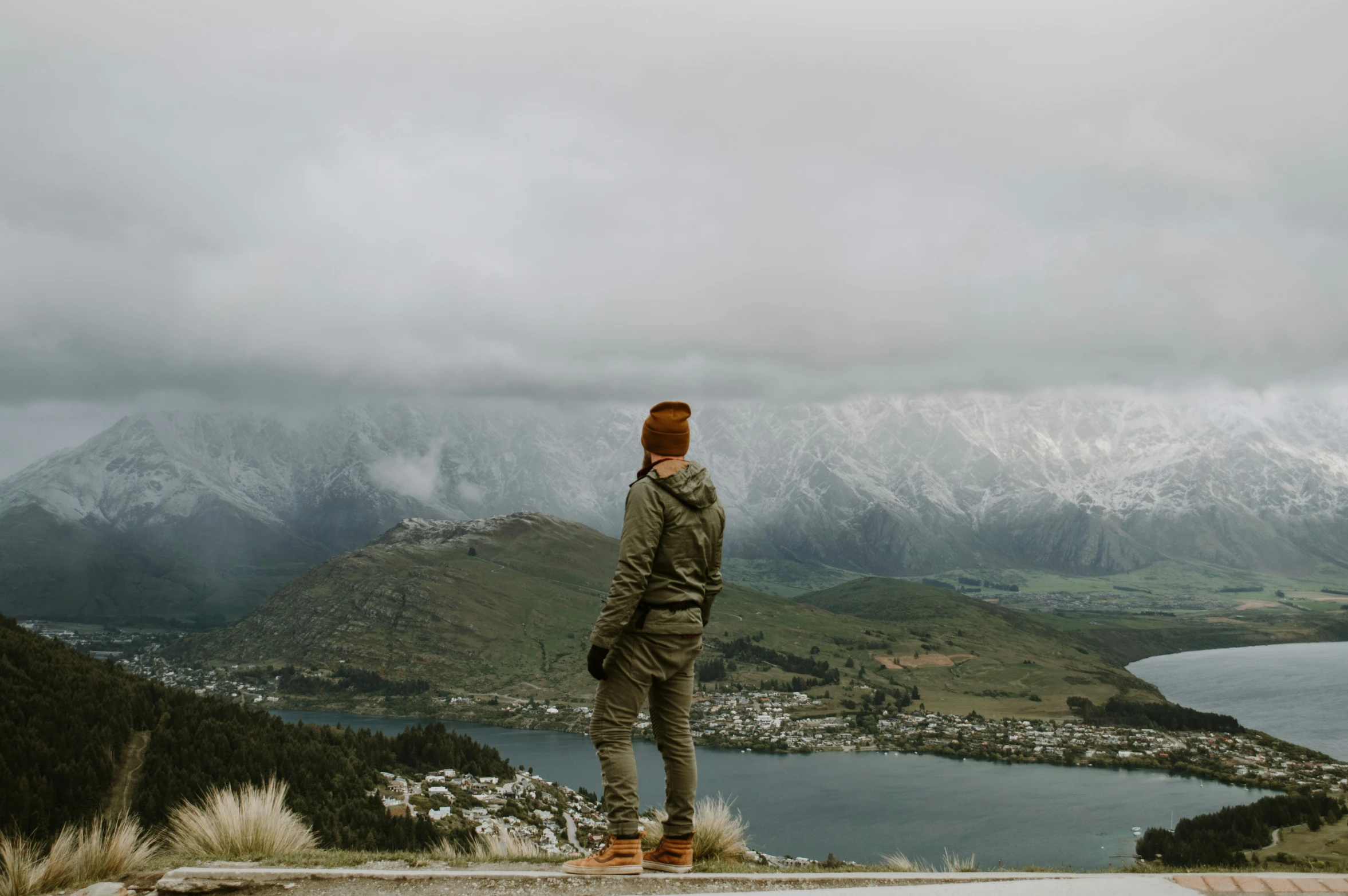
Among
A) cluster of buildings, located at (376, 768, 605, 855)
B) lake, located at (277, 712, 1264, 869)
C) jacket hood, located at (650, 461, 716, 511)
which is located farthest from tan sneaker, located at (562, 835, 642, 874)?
lake, located at (277, 712, 1264, 869)

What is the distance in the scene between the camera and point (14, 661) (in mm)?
49750

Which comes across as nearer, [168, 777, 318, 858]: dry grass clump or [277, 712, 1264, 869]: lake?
[168, 777, 318, 858]: dry grass clump

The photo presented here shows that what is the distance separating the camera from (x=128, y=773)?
43.5m

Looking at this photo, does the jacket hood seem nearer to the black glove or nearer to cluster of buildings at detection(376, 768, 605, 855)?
the black glove

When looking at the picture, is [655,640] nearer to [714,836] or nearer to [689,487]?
[689,487]

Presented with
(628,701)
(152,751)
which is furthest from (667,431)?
(152,751)

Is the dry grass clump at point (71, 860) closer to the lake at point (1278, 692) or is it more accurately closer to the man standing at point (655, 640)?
the man standing at point (655, 640)

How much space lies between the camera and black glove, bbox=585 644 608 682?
22.5 ft

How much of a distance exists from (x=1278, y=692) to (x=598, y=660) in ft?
592

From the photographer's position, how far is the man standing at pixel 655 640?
269 inches

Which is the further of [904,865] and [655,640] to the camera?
[904,865]

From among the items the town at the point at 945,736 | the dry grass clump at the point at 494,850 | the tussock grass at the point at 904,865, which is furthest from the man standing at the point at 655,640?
the town at the point at 945,736

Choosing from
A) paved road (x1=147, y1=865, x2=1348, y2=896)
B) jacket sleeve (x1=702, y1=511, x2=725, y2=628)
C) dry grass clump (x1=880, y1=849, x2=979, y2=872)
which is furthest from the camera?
dry grass clump (x1=880, y1=849, x2=979, y2=872)

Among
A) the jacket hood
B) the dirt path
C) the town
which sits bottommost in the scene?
the town
